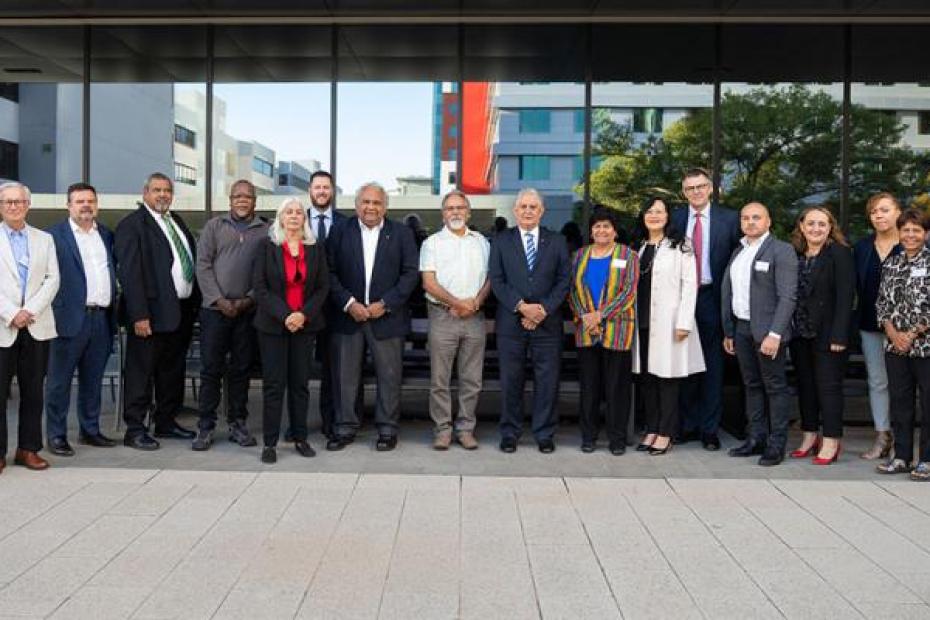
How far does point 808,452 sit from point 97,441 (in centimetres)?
506

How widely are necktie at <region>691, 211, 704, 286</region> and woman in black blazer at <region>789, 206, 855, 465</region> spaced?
2.22ft

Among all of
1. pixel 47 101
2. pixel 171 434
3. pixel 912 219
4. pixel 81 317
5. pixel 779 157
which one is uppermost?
pixel 47 101

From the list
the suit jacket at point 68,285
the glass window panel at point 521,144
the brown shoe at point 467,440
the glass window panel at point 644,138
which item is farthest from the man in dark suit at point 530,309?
the suit jacket at point 68,285

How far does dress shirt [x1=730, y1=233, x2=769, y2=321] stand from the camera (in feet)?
19.8

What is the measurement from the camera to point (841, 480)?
18.4 ft

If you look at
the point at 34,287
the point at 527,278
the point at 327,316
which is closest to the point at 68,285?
the point at 34,287

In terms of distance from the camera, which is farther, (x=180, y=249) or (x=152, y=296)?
(x=180, y=249)

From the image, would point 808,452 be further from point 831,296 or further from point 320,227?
point 320,227

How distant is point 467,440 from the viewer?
6.39m

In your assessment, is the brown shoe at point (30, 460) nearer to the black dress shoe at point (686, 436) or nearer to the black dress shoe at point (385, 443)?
the black dress shoe at point (385, 443)

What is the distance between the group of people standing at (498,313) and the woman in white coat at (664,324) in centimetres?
2

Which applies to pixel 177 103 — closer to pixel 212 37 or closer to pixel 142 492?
pixel 212 37

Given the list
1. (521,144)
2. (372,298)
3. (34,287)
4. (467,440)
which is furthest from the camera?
(521,144)

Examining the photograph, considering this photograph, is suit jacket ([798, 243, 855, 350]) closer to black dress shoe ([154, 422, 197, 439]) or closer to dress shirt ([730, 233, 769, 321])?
dress shirt ([730, 233, 769, 321])
